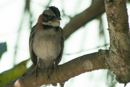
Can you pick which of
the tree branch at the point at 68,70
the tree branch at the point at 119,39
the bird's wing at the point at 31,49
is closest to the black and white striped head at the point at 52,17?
the bird's wing at the point at 31,49

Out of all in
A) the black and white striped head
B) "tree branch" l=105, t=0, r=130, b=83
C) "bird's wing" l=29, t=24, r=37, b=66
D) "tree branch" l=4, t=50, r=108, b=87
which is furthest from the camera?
"bird's wing" l=29, t=24, r=37, b=66

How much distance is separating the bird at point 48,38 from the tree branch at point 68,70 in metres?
0.55

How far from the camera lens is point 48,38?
4.95 metres

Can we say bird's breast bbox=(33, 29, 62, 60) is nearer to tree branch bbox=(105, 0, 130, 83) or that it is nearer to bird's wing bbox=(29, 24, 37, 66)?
bird's wing bbox=(29, 24, 37, 66)

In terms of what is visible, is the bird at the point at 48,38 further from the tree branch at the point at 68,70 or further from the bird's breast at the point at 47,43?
the tree branch at the point at 68,70

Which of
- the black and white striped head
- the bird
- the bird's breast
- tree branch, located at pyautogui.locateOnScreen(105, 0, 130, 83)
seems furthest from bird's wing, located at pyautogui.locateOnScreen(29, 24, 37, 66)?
tree branch, located at pyautogui.locateOnScreen(105, 0, 130, 83)

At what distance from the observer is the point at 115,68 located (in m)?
3.48

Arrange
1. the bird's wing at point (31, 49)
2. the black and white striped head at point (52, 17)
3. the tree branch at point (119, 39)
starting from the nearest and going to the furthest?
the tree branch at point (119, 39), the black and white striped head at point (52, 17), the bird's wing at point (31, 49)

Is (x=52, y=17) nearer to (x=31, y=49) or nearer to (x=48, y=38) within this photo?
(x=48, y=38)

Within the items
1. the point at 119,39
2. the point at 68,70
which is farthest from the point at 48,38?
the point at 119,39

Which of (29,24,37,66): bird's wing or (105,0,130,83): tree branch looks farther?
(29,24,37,66): bird's wing

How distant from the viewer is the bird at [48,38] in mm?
4905

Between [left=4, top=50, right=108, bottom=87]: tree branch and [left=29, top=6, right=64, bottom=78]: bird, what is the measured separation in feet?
1.81

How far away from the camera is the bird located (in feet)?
16.1
